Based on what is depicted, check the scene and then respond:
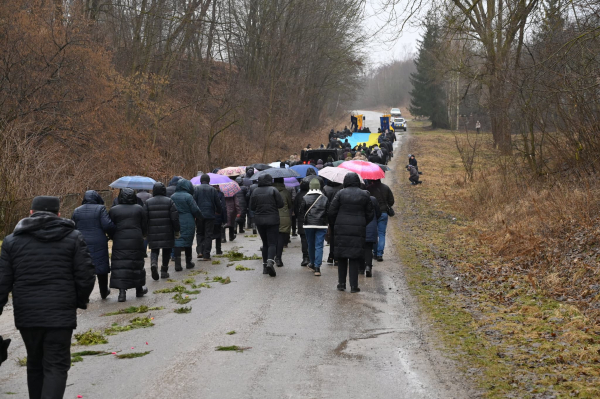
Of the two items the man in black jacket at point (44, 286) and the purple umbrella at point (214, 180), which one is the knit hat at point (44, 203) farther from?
the purple umbrella at point (214, 180)

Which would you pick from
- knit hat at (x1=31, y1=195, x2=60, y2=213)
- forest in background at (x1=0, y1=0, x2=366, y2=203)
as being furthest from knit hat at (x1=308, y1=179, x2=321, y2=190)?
knit hat at (x1=31, y1=195, x2=60, y2=213)

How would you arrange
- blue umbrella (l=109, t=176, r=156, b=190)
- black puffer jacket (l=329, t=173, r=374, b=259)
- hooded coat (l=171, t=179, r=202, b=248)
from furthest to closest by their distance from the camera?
blue umbrella (l=109, t=176, r=156, b=190) → hooded coat (l=171, t=179, r=202, b=248) → black puffer jacket (l=329, t=173, r=374, b=259)

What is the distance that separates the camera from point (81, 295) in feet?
18.9

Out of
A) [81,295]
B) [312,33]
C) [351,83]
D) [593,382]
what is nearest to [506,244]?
[593,382]

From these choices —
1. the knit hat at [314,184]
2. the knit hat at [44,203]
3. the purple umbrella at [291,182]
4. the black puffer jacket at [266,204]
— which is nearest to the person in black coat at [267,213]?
the black puffer jacket at [266,204]

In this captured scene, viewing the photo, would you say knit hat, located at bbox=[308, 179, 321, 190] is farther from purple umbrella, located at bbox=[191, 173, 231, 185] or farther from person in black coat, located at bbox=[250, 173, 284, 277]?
purple umbrella, located at bbox=[191, 173, 231, 185]

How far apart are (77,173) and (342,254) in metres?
14.5

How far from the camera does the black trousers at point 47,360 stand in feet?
18.0

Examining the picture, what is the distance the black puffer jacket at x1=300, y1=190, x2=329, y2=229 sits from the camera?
13266mm

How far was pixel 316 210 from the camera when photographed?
43.5 ft

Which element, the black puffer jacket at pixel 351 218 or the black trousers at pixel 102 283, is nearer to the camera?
the black trousers at pixel 102 283

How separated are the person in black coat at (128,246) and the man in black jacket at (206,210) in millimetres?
3888

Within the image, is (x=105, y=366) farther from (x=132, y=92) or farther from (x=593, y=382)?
(x=132, y=92)

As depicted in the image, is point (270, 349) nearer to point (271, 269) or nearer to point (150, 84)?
point (271, 269)
